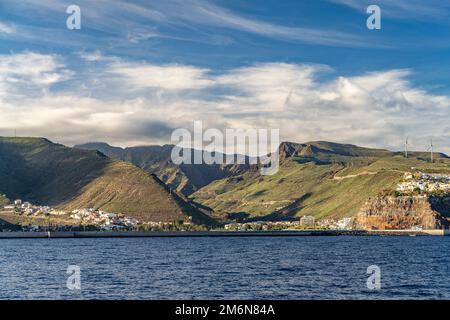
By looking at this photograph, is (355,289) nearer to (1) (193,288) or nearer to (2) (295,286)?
(2) (295,286)
